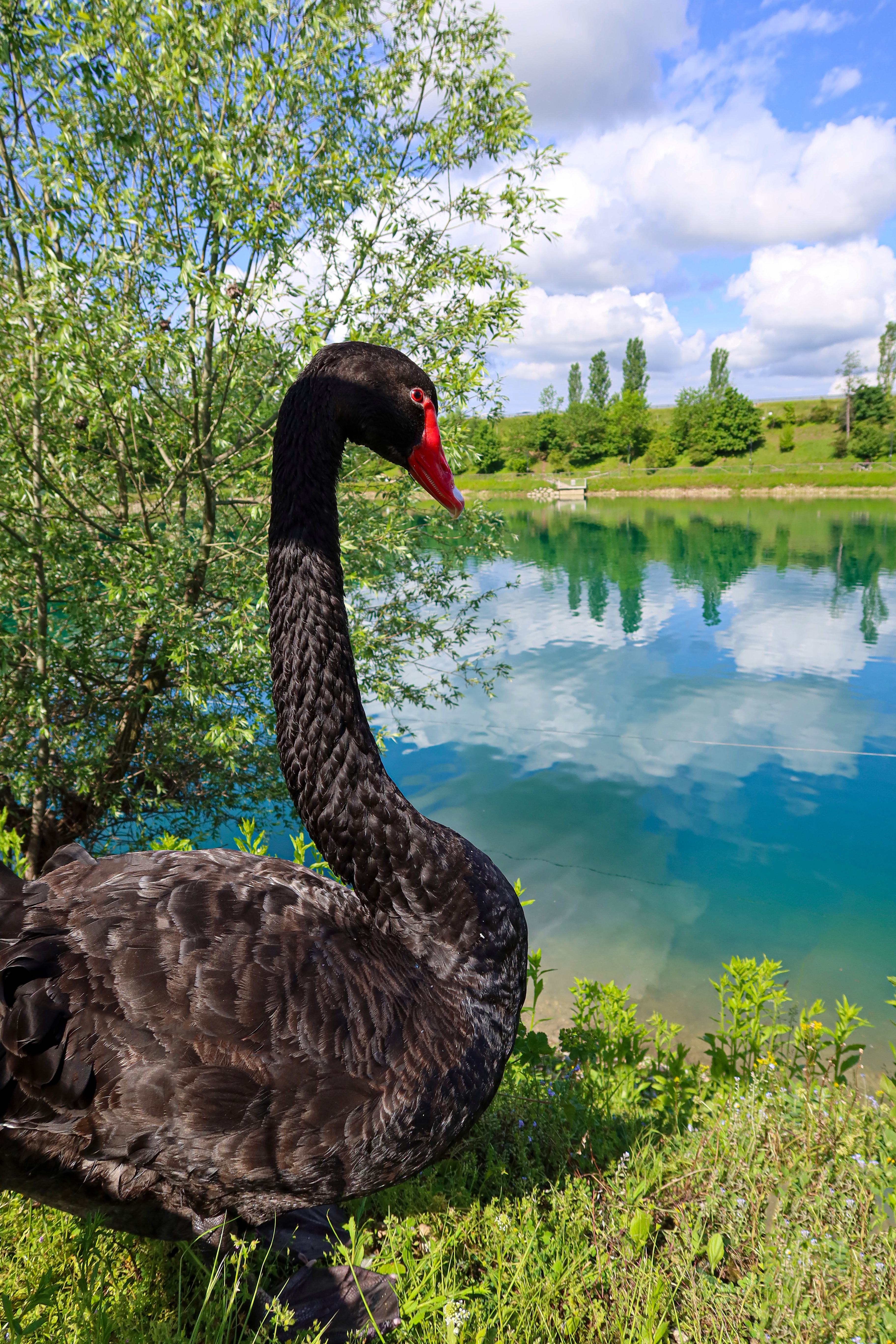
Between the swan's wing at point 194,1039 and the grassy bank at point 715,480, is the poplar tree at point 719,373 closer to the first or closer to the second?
the grassy bank at point 715,480

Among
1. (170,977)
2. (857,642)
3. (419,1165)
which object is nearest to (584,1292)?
(419,1165)

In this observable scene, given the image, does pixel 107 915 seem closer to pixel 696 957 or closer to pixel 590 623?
pixel 696 957

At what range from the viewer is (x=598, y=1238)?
2.24 metres

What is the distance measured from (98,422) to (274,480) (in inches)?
164

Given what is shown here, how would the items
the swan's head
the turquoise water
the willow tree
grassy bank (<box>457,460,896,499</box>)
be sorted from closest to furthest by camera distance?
the swan's head → the willow tree → the turquoise water → grassy bank (<box>457,460,896,499</box>)

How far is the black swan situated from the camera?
5.60 ft

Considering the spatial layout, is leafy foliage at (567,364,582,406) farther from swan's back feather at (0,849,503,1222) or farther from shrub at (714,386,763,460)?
swan's back feather at (0,849,503,1222)

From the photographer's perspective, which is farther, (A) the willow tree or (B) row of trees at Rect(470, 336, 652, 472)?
(B) row of trees at Rect(470, 336, 652, 472)

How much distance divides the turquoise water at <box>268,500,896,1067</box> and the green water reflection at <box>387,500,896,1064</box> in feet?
0.11

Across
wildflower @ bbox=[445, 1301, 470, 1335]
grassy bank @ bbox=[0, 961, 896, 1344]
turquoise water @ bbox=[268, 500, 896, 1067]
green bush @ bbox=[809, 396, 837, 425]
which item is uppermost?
green bush @ bbox=[809, 396, 837, 425]

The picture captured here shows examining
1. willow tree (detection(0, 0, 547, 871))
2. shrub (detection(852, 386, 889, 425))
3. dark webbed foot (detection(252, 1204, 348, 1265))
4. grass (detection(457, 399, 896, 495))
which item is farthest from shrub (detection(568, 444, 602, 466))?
dark webbed foot (detection(252, 1204, 348, 1265))

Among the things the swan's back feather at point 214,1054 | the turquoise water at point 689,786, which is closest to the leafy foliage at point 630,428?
the turquoise water at point 689,786

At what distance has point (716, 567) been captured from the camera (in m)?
27.8

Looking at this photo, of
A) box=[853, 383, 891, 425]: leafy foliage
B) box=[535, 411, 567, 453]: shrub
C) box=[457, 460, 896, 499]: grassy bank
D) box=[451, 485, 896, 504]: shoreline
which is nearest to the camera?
box=[451, 485, 896, 504]: shoreline
